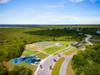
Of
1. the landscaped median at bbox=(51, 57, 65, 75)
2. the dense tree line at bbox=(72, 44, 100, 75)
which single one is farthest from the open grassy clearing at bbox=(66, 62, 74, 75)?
the landscaped median at bbox=(51, 57, 65, 75)

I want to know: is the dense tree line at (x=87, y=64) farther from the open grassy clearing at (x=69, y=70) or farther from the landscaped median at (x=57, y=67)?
the landscaped median at (x=57, y=67)

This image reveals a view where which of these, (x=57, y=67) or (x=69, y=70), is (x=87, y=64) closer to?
(x=69, y=70)

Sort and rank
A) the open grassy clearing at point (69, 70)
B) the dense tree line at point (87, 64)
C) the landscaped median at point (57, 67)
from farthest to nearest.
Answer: the landscaped median at point (57, 67)
the open grassy clearing at point (69, 70)
the dense tree line at point (87, 64)

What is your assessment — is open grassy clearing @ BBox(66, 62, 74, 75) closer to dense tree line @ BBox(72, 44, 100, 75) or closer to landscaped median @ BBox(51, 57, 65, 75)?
dense tree line @ BBox(72, 44, 100, 75)

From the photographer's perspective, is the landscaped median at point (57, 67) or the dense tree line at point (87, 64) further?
the landscaped median at point (57, 67)

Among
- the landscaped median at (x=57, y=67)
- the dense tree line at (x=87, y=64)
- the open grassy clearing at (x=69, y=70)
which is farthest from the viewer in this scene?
the landscaped median at (x=57, y=67)

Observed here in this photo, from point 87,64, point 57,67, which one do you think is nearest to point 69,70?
point 57,67

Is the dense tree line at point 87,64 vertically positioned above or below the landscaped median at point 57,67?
above

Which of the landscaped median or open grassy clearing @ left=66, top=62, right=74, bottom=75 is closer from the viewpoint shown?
open grassy clearing @ left=66, top=62, right=74, bottom=75

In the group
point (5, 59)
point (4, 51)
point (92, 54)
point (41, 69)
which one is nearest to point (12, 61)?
point (5, 59)

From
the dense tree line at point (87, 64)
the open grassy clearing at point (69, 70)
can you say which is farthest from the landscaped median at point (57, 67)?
the dense tree line at point (87, 64)

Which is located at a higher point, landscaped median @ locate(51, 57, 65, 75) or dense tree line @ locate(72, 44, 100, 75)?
dense tree line @ locate(72, 44, 100, 75)
